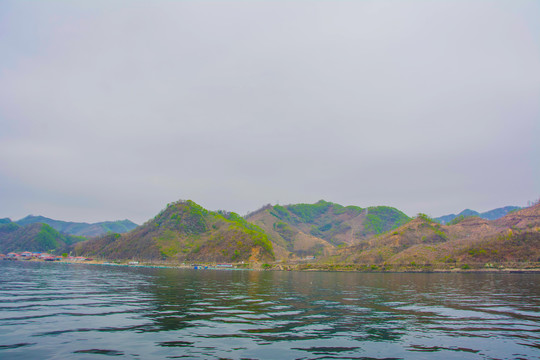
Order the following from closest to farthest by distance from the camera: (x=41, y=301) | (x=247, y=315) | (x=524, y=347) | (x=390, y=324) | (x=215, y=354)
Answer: (x=215, y=354), (x=524, y=347), (x=390, y=324), (x=247, y=315), (x=41, y=301)

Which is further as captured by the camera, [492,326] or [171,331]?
[492,326]

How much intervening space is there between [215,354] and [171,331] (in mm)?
7293

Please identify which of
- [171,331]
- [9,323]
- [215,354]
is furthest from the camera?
[9,323]

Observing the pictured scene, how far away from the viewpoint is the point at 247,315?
32.3 m

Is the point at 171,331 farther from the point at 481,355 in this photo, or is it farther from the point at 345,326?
the point at 481,355

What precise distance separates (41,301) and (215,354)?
33.2 metres

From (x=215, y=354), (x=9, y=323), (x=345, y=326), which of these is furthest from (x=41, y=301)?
(x=345, y=326)

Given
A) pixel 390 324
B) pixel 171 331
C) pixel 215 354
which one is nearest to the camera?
pixel 215 354

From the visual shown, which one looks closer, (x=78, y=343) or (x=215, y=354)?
(x=215, y=354)

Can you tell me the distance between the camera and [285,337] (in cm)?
2303

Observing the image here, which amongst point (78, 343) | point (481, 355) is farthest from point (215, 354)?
point (481, 355)

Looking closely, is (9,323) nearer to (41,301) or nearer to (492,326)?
(41,301)

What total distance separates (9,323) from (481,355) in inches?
1347

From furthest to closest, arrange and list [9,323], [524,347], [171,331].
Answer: [9,323]
[171,331]
[524,347]
